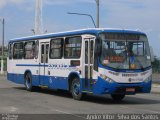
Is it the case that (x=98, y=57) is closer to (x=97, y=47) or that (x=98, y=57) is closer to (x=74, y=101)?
(x=97, y=47)

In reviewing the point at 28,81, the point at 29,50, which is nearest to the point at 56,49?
the point at 29,50

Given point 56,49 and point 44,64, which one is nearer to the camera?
point 56,49

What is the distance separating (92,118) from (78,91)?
20.3 ft

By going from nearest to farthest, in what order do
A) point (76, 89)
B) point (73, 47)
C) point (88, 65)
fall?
point (88, 65)
point (76, 89)
point (73, 47)

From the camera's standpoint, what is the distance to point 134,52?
1916 centimetres

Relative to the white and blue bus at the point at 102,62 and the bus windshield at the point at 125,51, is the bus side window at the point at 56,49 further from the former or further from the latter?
the bus windshield at the point at 125,51

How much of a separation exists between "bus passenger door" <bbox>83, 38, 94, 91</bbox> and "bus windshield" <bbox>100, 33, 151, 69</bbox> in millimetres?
769

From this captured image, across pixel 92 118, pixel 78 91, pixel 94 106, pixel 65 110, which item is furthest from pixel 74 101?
pixel 92 118

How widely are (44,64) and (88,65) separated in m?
5.01

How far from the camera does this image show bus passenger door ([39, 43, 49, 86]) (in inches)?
934

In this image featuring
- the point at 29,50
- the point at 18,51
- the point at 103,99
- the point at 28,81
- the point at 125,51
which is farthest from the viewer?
the point at 18,51

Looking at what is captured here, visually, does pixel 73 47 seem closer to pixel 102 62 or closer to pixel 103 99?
pixel 102 62

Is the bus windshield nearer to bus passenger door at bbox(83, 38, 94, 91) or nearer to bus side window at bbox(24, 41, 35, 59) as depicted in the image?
bus passenger door at bbox(83, 38, 94, 91)

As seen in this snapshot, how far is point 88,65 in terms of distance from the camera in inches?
762
